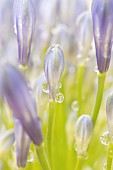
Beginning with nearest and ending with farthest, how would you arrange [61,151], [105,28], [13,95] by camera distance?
1. [13,95]
2. [105,28]
3. [61,151]

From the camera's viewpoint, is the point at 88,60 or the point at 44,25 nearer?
the point at 88,60

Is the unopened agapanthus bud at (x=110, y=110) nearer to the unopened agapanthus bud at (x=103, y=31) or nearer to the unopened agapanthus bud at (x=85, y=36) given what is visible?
the unopened agapanthus bud at (x=103, y=31)

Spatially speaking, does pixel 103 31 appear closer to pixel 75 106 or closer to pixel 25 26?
pixel 25 26

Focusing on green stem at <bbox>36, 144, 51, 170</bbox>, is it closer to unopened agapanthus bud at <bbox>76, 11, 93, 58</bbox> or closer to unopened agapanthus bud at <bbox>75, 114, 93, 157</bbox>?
unopened agapanthus bud at <bbox>75, 114, 93, 157</bbox>

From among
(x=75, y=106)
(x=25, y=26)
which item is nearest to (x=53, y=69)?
(x=25, y=26)

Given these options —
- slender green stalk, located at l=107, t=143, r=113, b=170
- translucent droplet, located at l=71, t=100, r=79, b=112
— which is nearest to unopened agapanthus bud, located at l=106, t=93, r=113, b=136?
slender green stalk, located at l=107, t=143, r=113, b=170

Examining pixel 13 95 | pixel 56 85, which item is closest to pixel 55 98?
pixel 56 85

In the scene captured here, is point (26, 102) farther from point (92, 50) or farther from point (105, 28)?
point (92, 50)
